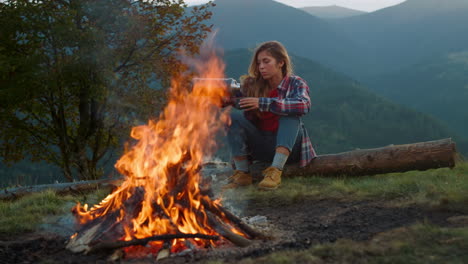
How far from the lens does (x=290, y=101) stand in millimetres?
5242

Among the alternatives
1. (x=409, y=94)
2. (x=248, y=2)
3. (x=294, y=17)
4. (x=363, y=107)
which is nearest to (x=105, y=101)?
(x=363, y=107)

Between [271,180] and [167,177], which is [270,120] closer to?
[271,180]

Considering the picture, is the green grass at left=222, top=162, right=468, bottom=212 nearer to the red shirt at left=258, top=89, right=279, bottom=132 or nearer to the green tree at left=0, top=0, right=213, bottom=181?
the red shirt at left=258, top=89, right=279, bottom=132

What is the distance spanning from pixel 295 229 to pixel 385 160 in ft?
8.38

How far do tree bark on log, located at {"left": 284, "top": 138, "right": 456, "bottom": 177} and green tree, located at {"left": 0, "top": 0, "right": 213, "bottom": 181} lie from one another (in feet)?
18.0

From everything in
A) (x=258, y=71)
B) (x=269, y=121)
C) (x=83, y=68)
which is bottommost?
(x=269, y=121)

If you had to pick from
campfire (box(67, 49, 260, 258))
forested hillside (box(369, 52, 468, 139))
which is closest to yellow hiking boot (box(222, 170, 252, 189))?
campfire (box(67, 49, 260, 258))

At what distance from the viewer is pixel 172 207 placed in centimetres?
357

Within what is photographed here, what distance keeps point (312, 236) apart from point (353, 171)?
2.87 m

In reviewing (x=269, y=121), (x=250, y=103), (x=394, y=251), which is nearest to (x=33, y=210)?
(x=250, y=103)

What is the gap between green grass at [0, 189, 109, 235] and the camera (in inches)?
163

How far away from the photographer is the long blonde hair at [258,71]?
219 inches

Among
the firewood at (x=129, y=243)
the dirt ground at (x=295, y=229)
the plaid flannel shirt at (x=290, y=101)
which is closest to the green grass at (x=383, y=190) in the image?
the dirt ground at (x=295, y=229)

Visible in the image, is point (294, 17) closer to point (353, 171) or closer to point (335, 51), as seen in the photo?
point (335, 51)
